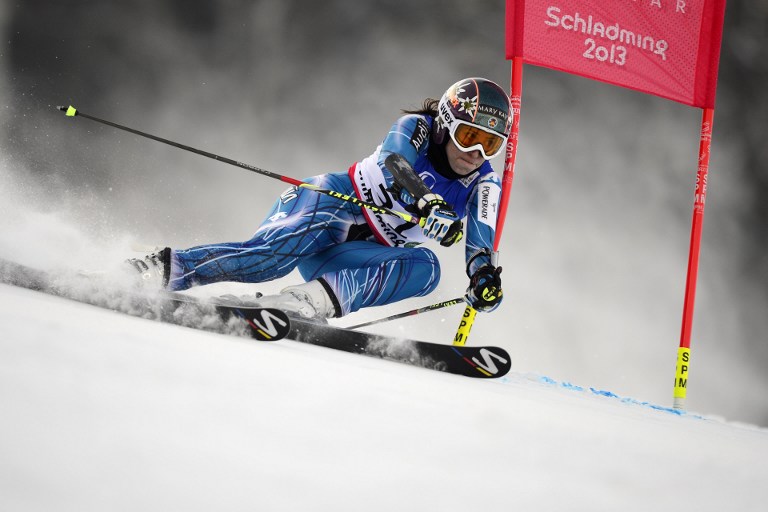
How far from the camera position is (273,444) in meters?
0.86

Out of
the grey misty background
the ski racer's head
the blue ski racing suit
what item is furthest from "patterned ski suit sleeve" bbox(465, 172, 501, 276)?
the grey misty background

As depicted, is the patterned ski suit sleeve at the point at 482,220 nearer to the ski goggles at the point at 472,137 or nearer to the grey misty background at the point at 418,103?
the ski goggles at the point at 472,137

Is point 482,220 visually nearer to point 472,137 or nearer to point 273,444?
point 472,137

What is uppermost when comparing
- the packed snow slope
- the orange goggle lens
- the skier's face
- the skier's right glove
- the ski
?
the orange goggle lens

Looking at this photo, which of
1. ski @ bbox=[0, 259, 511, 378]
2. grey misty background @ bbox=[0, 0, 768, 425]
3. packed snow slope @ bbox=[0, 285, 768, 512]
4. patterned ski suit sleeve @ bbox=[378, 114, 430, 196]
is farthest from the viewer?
grey misty background @ bbox=[0, 0, 768, 425]

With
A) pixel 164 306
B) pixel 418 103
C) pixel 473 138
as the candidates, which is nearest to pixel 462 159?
pixel 473 138

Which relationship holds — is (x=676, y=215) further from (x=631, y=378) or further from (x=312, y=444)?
(x=312, y=444)

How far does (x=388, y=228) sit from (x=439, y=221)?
477 millimetres

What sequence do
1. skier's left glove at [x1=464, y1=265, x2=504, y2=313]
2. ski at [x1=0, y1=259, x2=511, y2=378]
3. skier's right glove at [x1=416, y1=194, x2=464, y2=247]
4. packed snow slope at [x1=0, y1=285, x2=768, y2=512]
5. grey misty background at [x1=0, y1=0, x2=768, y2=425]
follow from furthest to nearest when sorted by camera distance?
grey misty background at [x1=0, y1=0, x2=768, y2=425] < skier's left glove at [x1=464, y1=265, x2=504, y2=313] < skier's right glove at [x1=416, y1=194, x2=464, y2=247] < ski at [x1=0, y1=259, x2=511, y2=378] < packed snow slope at [x1=0, y1=285, x2=768, y2=512]

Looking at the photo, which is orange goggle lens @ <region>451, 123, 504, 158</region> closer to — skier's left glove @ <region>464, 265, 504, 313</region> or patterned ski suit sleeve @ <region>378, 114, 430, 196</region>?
patterned ski suit sleeve @ <region>378, 114, 430, 196</region>

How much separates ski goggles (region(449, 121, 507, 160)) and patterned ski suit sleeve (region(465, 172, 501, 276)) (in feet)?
0.57

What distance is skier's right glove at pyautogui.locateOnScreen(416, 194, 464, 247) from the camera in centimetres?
251

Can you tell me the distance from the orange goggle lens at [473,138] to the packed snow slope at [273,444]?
4.82 feet

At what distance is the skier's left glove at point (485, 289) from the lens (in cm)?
263
